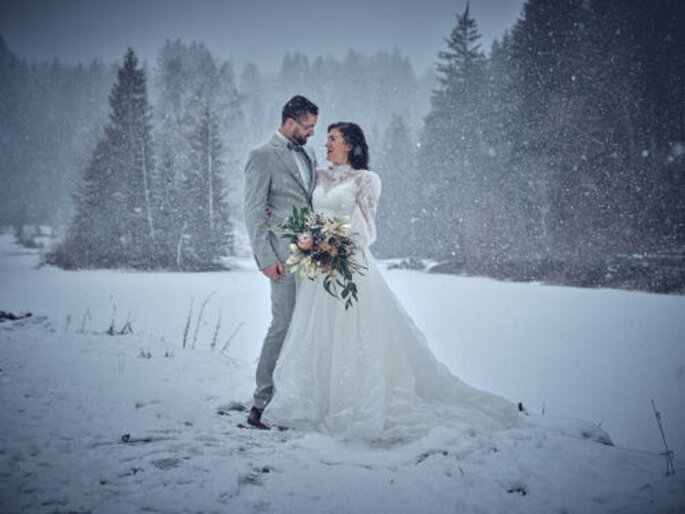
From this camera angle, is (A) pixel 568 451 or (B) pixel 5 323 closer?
(A) pixel 568 451

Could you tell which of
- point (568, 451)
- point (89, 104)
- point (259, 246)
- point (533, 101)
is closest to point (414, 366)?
point (568, 451)

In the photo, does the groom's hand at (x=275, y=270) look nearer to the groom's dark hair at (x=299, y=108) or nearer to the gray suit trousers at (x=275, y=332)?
the gray suit trousers at (x=275, y=332)

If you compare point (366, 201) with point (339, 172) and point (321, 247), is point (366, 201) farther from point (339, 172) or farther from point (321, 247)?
point (321, 247)

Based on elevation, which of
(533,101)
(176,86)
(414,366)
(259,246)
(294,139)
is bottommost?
(414,366)

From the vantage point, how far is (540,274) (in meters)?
15.6

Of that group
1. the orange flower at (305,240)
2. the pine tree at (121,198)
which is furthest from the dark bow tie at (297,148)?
the pine tree at (121,198)

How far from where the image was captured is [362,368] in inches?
131

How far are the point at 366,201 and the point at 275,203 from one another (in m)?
0.84

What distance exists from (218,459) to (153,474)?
0.40 meters

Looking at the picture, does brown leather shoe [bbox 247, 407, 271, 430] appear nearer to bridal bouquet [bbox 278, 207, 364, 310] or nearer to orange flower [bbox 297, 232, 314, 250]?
bridal bouquet [bbox 278, 207, 364, 310]

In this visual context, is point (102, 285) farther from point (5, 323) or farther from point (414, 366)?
point (414, 366)

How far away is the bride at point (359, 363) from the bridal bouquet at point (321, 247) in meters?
0.26

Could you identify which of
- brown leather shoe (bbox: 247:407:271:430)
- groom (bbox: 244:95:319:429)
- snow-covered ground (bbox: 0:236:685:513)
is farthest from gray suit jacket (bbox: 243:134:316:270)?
snow-covered ground (bbox: 0:236:685:513)

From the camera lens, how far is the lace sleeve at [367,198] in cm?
358
